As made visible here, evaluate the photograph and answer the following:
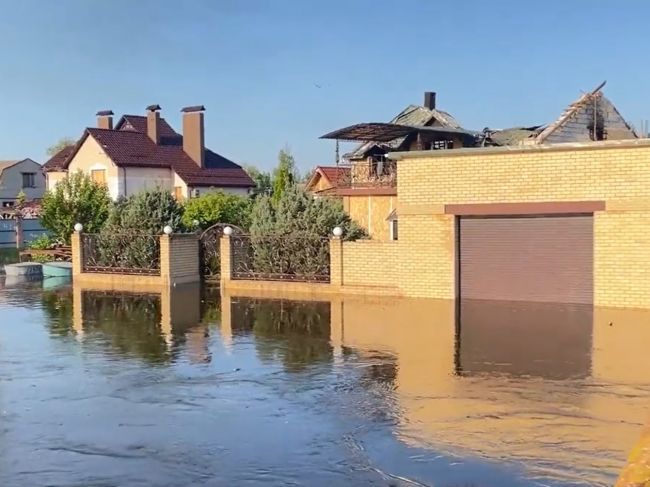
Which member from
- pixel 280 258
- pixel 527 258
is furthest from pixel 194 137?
pixel 527 258

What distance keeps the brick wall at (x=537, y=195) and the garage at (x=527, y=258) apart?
0.32 m

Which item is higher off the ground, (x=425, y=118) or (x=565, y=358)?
(x=425, y=118)

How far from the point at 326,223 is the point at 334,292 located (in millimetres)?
2376

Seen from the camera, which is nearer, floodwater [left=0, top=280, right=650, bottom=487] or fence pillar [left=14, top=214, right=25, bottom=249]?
floodwater [left=0, top=280, right=650, bottom=487]

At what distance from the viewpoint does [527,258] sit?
18.4m

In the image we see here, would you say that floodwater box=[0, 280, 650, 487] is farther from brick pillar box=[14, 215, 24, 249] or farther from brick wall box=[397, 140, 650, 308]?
brick pillar box=[14, 215, 24, 249]

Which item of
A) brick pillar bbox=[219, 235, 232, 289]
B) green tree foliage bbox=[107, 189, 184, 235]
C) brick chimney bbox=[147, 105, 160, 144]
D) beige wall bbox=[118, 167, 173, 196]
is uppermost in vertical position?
brick chimney bbox=[147, 105, 160, 144]

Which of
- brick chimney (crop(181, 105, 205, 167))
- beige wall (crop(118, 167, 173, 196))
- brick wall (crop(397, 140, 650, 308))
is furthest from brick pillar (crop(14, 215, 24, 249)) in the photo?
brick wall (crop(397, 140, 650, 308))

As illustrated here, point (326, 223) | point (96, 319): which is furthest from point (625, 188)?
point (96, 319)

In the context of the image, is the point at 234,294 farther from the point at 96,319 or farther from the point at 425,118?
the point at 425,118

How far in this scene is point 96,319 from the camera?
17.2 metres

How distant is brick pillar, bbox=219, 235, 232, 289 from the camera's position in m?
22.9

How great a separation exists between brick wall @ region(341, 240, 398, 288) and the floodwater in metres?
3.30

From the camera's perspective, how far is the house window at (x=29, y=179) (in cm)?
7118
